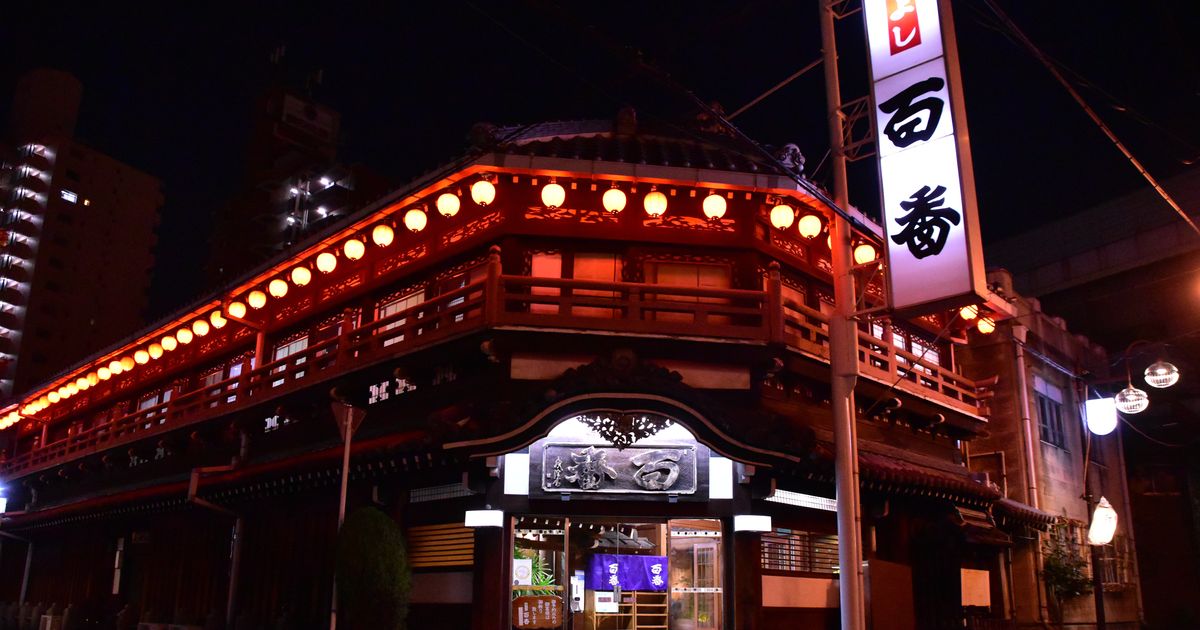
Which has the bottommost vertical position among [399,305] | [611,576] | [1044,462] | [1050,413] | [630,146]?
[611,576]

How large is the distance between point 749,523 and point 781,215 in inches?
258

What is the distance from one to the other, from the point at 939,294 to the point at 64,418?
38900 mm

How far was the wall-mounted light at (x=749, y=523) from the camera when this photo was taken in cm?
1664

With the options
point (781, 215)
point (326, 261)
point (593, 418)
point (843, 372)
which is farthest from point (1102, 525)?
point (326, 261)

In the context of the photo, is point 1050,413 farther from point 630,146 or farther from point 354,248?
point 354,248

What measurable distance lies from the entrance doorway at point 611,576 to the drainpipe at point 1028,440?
13.3 metres

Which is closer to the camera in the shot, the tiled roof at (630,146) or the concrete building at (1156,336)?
the tiled roof at (630,146)

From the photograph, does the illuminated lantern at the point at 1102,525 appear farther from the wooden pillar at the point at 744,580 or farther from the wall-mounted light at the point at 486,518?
the wall-mounted light at the point at 486,518

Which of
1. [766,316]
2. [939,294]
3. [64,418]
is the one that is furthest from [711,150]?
[64,418]

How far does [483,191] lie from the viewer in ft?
60.1

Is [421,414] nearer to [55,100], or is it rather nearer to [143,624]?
[143,624]

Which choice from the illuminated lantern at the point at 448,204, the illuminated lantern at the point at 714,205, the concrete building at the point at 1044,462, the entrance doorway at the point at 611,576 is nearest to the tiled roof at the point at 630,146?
the illuminated lantern at the point at 714,205

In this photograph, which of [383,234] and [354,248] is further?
[354,248]

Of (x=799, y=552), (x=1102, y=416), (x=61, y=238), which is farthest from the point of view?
(x=61, y=238)
